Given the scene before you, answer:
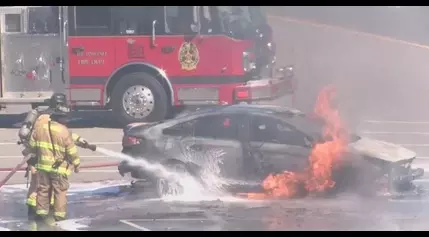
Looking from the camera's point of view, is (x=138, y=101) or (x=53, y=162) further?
(x=138, y=101)

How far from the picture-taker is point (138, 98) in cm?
1127

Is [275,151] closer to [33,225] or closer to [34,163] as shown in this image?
[34,163]

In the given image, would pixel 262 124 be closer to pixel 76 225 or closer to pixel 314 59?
pixel 314 59

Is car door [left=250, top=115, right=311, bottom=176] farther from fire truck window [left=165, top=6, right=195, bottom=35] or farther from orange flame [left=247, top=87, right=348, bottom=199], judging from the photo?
fire truck window [left=165, top=6, right=195, bottom=35]

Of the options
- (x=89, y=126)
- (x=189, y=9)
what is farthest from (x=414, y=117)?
(x=89, y=126)

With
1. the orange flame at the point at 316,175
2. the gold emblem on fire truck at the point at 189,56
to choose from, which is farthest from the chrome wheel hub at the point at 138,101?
the orange flame at the point at 316,175

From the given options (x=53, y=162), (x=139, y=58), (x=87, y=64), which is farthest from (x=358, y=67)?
(x=53, y=162)

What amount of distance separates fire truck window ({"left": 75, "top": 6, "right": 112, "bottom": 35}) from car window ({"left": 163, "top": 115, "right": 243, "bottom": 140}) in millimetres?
1497

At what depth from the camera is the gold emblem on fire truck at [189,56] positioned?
423 inches

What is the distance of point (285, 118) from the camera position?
1035 centimetres

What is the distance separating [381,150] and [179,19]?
2.87m

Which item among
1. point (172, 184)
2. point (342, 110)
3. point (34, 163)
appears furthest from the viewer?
point (342, 110)

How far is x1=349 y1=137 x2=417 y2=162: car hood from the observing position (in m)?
10.3

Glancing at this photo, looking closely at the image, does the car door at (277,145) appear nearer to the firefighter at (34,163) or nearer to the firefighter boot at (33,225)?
the firefighter at (34,163)
